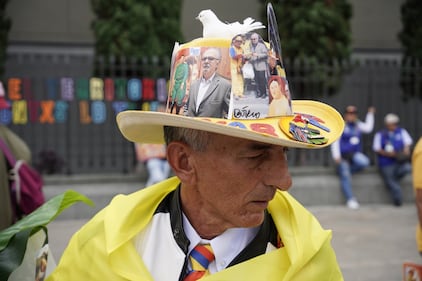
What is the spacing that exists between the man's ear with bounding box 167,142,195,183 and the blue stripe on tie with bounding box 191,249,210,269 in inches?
8.5

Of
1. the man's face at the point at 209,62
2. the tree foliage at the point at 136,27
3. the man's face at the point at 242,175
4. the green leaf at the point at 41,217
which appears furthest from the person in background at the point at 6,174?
the tree foliage at the point at 136,27

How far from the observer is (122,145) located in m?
10.4

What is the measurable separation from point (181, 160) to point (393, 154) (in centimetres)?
925

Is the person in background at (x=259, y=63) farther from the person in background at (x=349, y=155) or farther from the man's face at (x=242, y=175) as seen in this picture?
the person in background at (x=349, y=155)

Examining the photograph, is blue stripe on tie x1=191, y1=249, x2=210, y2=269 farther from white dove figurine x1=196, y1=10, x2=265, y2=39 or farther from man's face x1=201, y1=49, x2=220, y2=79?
white dove figurine x1=196, y1=10, x2=265, y2=39

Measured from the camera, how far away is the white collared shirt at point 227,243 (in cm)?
183

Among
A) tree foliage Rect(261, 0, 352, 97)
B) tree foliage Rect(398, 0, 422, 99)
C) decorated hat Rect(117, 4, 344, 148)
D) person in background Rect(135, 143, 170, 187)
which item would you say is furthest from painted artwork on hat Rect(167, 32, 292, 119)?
tree foliage Rect(398, 0, 422, 99)

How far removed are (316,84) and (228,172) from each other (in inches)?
374

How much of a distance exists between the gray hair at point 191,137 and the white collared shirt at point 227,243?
0.28 metres

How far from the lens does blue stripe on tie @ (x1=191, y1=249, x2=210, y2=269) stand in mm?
1831

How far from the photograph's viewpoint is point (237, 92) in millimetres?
1656

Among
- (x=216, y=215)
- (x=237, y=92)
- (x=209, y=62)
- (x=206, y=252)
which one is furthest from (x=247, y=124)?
(x=206, y=252)

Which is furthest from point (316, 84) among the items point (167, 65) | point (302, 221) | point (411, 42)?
point (302, 221)

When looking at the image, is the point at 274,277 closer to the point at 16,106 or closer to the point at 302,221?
the point at 302,221
